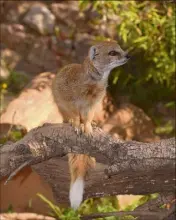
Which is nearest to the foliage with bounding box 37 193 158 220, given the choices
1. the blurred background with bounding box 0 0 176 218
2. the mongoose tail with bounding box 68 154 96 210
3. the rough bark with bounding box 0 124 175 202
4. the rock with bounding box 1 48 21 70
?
the blurred background with bounding box 0 0 176 218

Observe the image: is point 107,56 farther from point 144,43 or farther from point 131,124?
point 131,124

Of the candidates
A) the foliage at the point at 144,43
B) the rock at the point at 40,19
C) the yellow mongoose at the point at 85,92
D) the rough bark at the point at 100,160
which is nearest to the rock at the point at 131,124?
the foliage at the point at 144,43

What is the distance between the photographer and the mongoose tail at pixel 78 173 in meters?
2.90

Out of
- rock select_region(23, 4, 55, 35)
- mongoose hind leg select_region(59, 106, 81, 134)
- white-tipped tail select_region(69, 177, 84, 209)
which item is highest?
rock select_region(23, 4, 55, 35)

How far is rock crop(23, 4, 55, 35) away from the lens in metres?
7.58

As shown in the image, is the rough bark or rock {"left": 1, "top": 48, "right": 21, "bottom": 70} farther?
rock {"left": 1, "top": 48, "right": 21, "bottom": 70}

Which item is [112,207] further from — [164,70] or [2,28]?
[2,28]

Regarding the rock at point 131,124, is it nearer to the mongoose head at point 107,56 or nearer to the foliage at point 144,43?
the foliage at point 144,43

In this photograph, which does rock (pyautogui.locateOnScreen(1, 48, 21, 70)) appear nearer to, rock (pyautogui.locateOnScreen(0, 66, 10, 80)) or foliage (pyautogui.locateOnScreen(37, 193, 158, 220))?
rock (pyautogui.locateOnScreen(0, 66, 10, 80))

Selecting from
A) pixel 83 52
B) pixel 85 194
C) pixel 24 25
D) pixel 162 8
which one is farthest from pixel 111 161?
pixel 24 25

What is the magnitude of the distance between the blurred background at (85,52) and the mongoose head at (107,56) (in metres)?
1.90

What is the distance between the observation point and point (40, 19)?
7.55m

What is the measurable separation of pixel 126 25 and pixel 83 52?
2074 millimetres

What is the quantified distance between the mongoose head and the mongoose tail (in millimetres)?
617
